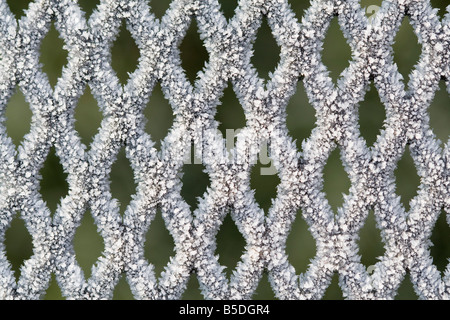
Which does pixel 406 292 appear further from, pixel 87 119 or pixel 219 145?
pixel 87 119

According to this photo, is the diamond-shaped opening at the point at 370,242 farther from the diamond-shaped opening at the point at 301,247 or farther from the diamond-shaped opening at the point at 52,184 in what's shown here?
the diamond-shaped opening at the point at 52,184

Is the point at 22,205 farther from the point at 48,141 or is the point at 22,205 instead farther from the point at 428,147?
the point at 428,147

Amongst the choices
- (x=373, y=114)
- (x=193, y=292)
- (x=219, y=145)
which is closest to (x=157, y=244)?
(x=193, y=292)

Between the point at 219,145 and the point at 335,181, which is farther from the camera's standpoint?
the point at 335,181

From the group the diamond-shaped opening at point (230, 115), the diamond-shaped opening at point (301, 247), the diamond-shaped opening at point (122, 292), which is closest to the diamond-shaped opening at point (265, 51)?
the diamond-shaped opening at point (230, 115)

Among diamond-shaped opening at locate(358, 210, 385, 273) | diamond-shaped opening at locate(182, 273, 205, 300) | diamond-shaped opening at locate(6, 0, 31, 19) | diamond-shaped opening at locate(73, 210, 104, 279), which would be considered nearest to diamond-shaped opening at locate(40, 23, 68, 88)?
diamond-shaped opening at locate(6, 0, 31, 19)
